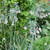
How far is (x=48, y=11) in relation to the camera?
9.66 ft

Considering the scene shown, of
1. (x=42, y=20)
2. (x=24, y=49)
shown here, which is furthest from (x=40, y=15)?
(x=24, y=49)

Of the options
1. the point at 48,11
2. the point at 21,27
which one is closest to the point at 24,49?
the point at 21,27

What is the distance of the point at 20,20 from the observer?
2654mm

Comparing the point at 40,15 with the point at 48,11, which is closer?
the point at 40,15

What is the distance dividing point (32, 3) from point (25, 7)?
0.20 meters

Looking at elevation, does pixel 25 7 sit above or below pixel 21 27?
above

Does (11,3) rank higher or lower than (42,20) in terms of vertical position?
higher

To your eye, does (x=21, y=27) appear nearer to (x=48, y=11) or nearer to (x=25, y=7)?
(x=25, y=7)

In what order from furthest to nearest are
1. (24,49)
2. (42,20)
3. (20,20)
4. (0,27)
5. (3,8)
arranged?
(42,20), (20,20), (3,8), (0,27), (24,49)

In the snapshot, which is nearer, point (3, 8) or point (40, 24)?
point (3, 8)

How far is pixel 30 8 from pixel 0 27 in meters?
1.02

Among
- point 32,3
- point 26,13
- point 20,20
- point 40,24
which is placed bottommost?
point 40,24

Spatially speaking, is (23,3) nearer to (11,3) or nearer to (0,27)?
(11,3)

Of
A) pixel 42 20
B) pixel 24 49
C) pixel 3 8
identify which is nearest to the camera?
pixel 24 49
